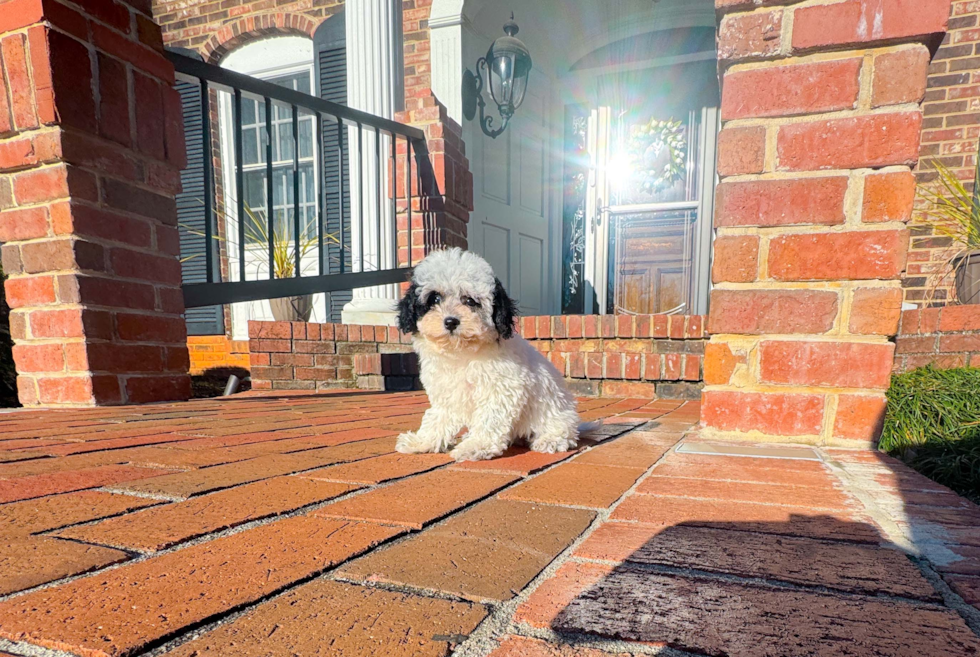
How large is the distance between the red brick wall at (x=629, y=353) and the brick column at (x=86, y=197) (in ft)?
7.86

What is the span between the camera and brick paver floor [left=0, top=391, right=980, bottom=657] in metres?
0.59

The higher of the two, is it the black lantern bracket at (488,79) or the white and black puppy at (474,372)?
the black lantern bracket at (488,79)

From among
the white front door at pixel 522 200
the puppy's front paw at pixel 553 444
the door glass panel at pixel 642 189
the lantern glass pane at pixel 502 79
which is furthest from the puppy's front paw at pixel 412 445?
the door glass panel at pixel 642 189

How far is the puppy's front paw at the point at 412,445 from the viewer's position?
5.49ft

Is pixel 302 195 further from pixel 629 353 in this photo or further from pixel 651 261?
pixel 629 353

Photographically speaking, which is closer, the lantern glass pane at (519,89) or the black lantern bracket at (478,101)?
the black lantern bracket at (478,101)

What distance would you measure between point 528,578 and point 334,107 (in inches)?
140

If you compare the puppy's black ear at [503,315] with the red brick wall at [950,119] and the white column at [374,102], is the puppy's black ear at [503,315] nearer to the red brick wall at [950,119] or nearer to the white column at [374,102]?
the white column at [374,102]

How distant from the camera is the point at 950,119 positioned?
439cm

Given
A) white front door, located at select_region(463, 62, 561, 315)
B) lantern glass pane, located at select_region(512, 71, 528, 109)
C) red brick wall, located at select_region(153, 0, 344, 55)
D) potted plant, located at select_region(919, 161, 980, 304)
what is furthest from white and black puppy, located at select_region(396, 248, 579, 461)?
red brick wall, located at select_region(153, 0, 344, 55)

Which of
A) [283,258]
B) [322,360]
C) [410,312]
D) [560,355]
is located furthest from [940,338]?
[283,258]

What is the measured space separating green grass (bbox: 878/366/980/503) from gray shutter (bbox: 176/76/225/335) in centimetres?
746

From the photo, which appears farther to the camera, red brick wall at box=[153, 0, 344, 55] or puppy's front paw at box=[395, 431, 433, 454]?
red brick wall at box=[153, 0, 344, 55]

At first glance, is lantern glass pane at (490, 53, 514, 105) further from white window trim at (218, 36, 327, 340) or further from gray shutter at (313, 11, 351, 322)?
white window trim at (218, 36, 327, 340)
